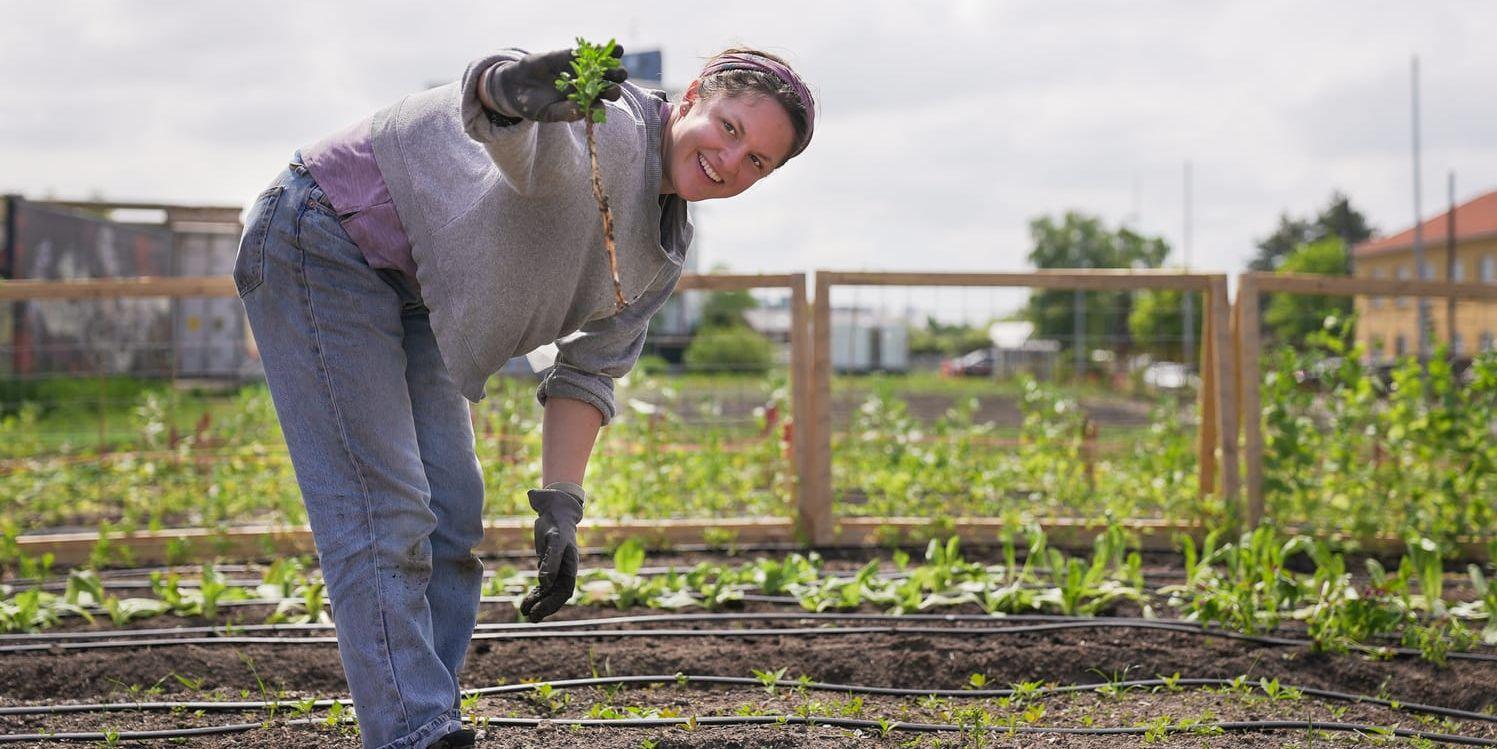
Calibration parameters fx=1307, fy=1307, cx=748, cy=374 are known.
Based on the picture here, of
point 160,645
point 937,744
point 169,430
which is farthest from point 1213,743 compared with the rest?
point 169,430

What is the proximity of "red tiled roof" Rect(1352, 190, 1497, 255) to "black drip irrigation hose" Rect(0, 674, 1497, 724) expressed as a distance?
37.3 m

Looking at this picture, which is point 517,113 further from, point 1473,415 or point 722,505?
point 1473,415

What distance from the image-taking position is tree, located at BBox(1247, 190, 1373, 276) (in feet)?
194

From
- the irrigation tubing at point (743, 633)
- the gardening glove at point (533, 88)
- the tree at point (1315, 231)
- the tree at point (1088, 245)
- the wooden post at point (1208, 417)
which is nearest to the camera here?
the gardening glove at point (533, 88)

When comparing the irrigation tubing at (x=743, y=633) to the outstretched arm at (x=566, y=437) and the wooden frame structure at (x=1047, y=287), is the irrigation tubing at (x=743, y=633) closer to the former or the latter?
the outstretched arm at (x=566, y=437)

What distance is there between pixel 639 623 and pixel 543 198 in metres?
2.18

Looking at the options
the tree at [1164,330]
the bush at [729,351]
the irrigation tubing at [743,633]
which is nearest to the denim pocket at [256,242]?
the irrigation tubing at [743,633]

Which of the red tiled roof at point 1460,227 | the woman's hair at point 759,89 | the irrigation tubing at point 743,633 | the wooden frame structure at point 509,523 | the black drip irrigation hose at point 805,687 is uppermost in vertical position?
the red tiled roof at point 1460,227

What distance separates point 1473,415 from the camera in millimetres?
5219

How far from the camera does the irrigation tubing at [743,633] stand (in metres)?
3.47

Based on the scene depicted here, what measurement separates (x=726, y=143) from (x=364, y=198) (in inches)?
22.1

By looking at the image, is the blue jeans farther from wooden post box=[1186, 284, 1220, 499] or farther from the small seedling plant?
wooden post box=[1186, 284, 1220, 499]

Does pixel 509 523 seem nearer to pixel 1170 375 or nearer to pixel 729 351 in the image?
pixel 729 351

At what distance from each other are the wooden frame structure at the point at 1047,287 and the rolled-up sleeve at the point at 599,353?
302cm
